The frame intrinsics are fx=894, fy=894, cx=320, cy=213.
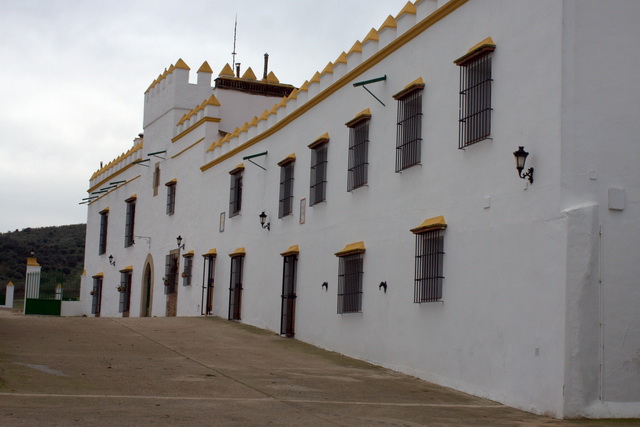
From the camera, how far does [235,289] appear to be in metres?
22.7

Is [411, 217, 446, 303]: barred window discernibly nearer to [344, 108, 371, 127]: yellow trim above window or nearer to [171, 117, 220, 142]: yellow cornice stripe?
[344, 108, 371, 127]: yellow trim above window

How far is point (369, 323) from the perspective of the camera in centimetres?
1531

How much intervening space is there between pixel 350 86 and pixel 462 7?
428 centimetres

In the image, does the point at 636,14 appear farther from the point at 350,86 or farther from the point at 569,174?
the point at 350,86

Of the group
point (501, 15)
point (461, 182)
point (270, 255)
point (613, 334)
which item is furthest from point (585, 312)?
point (270, 255)

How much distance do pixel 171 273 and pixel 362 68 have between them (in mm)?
12808

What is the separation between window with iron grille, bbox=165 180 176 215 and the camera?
2791 cm

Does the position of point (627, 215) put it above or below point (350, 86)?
below

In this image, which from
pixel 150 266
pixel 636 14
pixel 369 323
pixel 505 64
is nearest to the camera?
pixel 636 14

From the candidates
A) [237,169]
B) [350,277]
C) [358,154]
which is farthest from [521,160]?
[237,169]

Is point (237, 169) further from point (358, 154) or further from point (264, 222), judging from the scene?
point (358, 154)

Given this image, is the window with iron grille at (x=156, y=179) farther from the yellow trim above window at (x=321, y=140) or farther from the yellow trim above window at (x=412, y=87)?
the yellow trim above window at (x=412, y=87)

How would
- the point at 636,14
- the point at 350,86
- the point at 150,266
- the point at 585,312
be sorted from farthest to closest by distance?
the point at 150,266, the point at 350,86, the point at 636,14, the point at 585,312

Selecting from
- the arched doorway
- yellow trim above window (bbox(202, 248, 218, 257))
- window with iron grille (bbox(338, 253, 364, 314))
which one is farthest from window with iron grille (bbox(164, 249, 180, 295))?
window with iron grille (bbox(338, 253, 364, 314))
